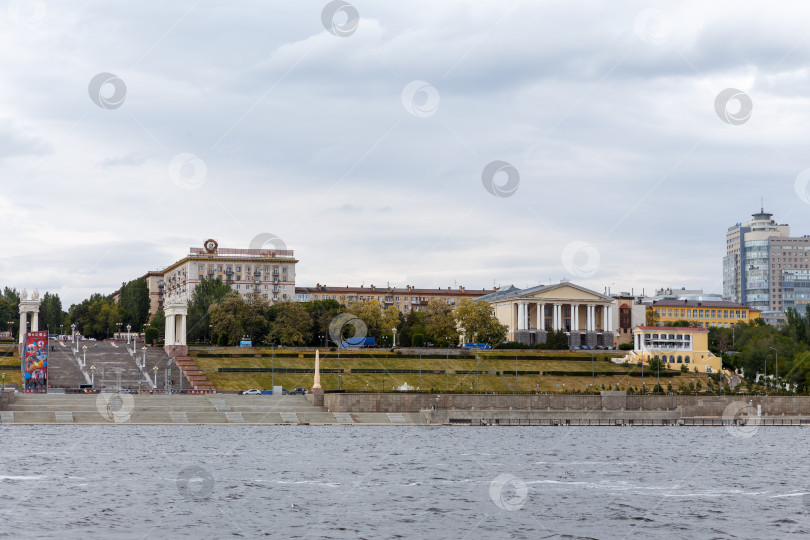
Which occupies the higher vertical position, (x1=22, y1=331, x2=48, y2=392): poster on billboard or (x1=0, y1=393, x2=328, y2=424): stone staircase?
(x1=22, y1=331, x2=48, y2=392): poster on billboard

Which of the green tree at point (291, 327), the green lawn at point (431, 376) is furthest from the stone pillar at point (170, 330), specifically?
the green tree at point (291, 327)

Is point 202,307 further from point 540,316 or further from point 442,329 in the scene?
point 540,316

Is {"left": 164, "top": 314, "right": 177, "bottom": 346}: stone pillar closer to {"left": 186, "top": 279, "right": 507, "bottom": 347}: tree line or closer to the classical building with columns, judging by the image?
{"left": 186, "top": 279, "right": 507, "bottom": 347}: tree line

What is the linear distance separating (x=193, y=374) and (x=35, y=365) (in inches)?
823

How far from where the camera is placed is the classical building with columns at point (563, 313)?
19262 centimetres

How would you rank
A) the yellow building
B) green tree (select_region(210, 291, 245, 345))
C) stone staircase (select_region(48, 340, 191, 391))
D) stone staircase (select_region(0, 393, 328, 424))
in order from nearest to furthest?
stone staircase (select_region(0, 393, 328, 424))
stone staircase (select_region(48, 340, 191, 391))
green tree (select_region(210, 291, 245, 345))
the yellow building

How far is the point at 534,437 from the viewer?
87.8 m

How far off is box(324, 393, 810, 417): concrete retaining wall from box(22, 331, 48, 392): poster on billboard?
95.2 ft

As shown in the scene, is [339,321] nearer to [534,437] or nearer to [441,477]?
[534,437]

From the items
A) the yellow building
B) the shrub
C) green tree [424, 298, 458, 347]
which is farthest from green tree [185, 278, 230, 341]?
the yellow building

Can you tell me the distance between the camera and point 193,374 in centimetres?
12588

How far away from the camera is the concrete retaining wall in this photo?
105000mm

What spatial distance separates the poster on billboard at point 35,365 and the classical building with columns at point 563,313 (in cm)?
9781

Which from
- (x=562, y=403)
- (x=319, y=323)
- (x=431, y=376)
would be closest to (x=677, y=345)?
(x=431, y=376)
